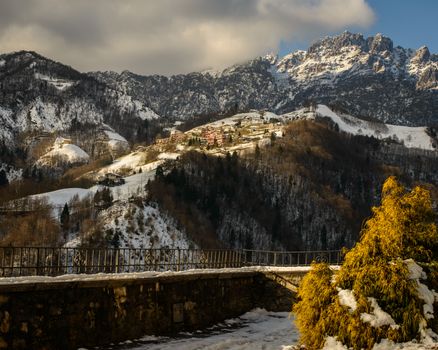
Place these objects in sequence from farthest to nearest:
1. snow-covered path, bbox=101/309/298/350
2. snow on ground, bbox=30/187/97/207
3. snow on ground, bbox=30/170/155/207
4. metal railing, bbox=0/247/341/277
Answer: snow on ground, bbox=30/187/97/207
snow on ground, bbox=30/170/155/207
metal railing, bbox=0/247/341/277
snow-covered path, bbox=101/309/298/350

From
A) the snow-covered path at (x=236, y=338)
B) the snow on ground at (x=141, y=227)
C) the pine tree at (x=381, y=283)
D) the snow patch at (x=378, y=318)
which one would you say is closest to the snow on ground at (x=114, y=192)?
the snow on ground at (x=141, y=227)

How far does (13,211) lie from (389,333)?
523ft

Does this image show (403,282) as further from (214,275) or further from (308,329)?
Answer: (214,275)

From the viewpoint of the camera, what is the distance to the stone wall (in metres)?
15.5

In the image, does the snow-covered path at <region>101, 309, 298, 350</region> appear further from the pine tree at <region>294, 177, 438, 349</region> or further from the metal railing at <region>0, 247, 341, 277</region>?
the metal railing at <region>0, 247, 341, 277</region>

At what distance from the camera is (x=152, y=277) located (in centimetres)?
1958

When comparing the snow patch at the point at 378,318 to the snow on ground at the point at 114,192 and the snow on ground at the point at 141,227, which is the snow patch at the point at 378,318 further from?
the snow on ground at the point at 114,192

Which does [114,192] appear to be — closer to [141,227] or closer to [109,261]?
[141,227]

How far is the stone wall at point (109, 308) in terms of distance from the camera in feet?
50.8

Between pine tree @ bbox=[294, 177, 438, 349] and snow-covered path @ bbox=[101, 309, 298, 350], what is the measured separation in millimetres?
3079

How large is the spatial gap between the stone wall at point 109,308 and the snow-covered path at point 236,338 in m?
0.54

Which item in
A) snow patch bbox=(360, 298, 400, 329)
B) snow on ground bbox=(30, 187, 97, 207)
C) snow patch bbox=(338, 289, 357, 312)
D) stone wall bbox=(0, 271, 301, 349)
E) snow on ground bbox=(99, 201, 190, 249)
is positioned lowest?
stone wall bbox=(0, 271, 301, 349)

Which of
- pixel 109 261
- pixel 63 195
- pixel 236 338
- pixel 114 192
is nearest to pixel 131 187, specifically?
pixel 114 192

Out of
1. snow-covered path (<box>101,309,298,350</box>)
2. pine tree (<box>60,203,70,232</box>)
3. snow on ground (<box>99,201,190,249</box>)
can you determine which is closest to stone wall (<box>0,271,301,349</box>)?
snow-covered path (<box>101,309,298,350</box>)
